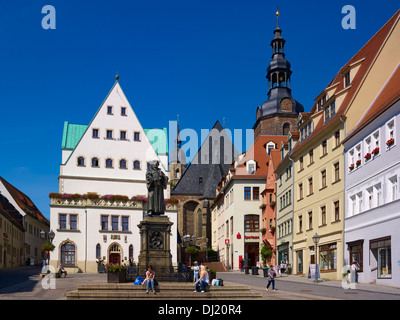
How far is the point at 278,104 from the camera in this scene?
9094 cm

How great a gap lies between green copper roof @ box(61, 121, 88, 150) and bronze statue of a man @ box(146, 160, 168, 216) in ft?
135

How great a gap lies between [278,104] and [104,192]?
120 ft

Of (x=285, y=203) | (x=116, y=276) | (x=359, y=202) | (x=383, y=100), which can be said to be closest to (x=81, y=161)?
(x=285, y=203)

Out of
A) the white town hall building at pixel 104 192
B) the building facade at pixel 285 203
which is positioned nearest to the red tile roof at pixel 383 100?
the building facade at pixel 285 203


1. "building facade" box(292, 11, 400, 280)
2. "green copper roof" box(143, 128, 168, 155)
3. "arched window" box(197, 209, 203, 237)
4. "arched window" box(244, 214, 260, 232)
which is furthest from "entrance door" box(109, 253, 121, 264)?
"arched window" box(197, 209, 203, 237)

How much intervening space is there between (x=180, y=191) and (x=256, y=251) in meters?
31.2

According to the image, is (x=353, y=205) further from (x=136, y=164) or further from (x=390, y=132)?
(x=136, y=164)

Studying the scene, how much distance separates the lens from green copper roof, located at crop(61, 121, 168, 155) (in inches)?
2702

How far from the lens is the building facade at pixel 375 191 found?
103ft

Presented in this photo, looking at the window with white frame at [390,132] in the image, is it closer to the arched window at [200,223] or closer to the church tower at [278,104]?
the church tower at [278,104]

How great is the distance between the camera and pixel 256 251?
2613 inches

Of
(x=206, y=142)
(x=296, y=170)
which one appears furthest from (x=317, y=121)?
(x=206, y=142)

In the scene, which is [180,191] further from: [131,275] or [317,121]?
[131,275]

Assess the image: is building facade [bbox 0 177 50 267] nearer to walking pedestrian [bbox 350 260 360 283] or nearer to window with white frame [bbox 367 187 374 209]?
walking pedestrian [bbox 350 260 360 283]
